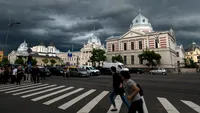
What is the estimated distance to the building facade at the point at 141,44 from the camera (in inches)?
2083

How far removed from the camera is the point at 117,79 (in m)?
6.08

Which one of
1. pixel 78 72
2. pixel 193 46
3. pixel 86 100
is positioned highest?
pixel 193 46

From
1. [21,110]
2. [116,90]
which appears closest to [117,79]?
[116,90]

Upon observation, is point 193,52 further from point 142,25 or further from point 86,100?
point 86,100

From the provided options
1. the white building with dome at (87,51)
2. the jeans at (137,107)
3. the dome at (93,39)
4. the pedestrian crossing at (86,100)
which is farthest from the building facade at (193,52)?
the jeans at (137,107)

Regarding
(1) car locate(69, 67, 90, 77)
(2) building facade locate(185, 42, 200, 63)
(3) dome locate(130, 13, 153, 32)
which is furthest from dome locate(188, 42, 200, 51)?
(1) car locate(69, 67, 90, 77)

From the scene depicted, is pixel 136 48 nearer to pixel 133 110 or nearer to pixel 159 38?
pixel 159 38

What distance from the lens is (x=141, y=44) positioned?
58.0 metres

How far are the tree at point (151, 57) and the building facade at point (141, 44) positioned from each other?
3276 millimetres

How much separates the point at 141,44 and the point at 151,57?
36.8 ft

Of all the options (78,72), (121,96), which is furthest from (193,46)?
(121,96)

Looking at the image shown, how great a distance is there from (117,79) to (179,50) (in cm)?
8713

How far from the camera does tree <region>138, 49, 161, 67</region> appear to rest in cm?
4803

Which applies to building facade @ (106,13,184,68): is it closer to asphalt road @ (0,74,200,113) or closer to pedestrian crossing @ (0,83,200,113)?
asphalt road @ (0,74,200,113)
